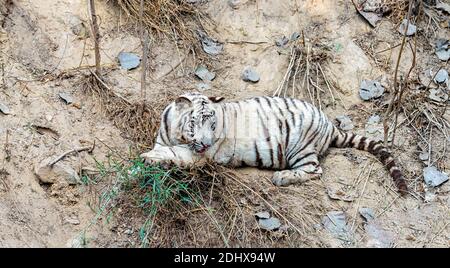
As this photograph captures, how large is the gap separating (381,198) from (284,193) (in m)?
0.71

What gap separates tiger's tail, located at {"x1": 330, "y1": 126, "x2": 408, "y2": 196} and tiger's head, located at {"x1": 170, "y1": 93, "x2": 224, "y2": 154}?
1.06m

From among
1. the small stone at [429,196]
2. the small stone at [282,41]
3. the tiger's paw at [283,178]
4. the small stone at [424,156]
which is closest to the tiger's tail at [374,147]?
the small stone at [429,196]

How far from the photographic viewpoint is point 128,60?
6578 millimetres

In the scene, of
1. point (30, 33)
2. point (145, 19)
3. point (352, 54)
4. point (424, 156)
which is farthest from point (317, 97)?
point (30, 33)

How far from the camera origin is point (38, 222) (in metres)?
5.24

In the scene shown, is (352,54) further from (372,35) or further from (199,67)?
(199,67)

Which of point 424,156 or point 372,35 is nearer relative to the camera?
point 424,156

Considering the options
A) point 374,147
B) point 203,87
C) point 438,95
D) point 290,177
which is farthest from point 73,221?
point 438,95

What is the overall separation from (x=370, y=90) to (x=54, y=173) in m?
2.71

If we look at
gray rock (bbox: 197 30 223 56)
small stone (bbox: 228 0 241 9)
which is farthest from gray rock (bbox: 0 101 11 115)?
small stone (bbox: 228 0 241 9)

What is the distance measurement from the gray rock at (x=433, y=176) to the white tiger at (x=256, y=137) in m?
0.24

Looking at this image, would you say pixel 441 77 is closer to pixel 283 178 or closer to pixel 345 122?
pixel 345 122

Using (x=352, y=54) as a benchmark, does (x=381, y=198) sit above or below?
below

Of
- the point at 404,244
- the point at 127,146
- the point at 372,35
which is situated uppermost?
the point at 372,35
